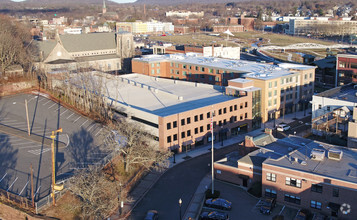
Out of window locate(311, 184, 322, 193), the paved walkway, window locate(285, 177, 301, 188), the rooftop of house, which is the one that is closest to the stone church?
the rooftop of house

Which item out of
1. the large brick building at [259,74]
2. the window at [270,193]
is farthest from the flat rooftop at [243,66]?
the window at [270,193]

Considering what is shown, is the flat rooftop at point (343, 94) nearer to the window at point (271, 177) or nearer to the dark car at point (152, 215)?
the window at point (271, 177)

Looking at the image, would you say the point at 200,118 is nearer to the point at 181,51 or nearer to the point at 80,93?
the point at 80,93

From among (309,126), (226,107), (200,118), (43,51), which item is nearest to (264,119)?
(309,126)

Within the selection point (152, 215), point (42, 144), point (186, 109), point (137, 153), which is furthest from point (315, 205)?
point (42, 144)

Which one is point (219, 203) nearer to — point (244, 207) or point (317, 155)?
point (244, 207)

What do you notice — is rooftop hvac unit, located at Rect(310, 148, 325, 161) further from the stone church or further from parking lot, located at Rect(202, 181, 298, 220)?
the stone church
